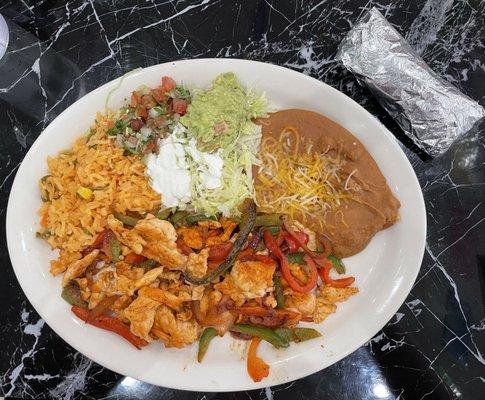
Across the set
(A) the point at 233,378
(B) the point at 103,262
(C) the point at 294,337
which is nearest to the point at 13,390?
(B) the point at 103,262

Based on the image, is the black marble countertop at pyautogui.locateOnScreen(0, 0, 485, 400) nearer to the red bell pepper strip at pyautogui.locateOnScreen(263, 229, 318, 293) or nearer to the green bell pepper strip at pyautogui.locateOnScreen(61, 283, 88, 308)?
the green bell pepper strip at pyautogui.locateOnScreen(61, 283, 88, 308)

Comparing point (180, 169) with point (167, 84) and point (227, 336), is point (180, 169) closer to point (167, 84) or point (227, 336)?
point (167, 84)

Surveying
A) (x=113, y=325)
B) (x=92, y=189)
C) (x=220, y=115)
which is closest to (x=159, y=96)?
(x=220, y=115)

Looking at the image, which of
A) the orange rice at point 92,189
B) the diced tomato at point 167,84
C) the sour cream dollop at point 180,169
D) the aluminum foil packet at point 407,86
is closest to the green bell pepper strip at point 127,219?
the orange rice at point 92,189

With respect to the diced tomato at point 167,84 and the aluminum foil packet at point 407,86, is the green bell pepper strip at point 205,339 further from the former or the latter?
the aluminum foil packet at point 407,86

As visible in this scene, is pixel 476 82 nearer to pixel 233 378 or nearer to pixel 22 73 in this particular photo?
pixel 233 378

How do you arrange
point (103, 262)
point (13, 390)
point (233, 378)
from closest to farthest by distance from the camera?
point (233, 378) → point (103, 262) → point (13, 390)
